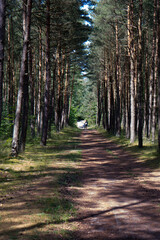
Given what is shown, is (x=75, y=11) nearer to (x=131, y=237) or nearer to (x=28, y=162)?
(x=28, y=162)

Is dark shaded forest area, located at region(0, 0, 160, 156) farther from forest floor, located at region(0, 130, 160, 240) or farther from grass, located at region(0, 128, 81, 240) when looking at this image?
forest floor, located at region(0, 130, 160, 240)

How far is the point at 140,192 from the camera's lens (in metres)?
7.66

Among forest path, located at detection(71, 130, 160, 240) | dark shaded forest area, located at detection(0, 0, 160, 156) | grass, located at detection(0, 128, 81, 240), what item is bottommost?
forest path, located at detection(71, 130, 160, 240)

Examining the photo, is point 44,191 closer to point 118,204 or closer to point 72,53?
point 118,204

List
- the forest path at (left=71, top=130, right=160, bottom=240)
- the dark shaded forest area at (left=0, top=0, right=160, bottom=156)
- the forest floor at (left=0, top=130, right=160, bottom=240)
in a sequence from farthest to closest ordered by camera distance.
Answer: the dark shaded forest area at (left=0, top=0, right=160, bottom=156) → the forest path at (left=71, top=130, right=160, bottom=240) → the forest floor at (left=0, top=130, right=160, bottom=240)

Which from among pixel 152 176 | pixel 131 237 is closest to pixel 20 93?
pixel 152 176

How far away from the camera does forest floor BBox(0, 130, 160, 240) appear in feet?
15.4

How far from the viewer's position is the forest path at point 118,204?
4785 millimetres

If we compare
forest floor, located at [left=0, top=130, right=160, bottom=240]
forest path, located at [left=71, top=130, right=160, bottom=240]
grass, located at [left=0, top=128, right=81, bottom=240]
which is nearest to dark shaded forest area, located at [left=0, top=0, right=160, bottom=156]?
grass, located at [left=0, top=128, right=81, bottom=240]

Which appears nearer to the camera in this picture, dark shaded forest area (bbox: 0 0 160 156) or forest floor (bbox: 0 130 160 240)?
forest floor (bbox: 0 130 160 240)

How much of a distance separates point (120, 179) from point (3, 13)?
22.6 feet

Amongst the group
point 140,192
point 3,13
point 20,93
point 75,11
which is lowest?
point 140,192

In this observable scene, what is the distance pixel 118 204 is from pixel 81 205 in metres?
0.88

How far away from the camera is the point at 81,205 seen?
249 inches
